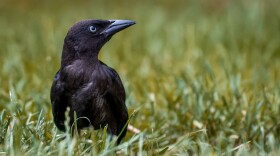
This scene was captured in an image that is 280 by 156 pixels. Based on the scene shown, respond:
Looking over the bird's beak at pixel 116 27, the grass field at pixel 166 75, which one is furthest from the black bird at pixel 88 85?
the grass field at pixel 166 75

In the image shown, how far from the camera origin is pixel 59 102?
15.5 ft

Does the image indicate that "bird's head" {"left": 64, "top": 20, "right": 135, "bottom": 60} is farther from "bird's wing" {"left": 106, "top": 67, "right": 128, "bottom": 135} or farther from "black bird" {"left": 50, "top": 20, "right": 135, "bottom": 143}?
"bird's wing" {"left": 106, "top": 67, "right": 128, "bottom": 135}

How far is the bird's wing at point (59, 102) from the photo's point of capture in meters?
4.70

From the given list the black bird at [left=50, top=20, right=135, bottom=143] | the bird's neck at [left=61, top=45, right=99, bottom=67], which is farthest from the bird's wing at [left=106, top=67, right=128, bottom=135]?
the bird's neck at [left=61, top=45, right=99, bottom=67]

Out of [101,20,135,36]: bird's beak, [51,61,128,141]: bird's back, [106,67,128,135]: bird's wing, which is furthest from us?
[101,20,135,36]: bird's beak

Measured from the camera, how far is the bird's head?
481cm

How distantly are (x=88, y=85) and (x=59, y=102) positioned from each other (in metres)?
0.23

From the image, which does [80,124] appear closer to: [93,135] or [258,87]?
[93,135]

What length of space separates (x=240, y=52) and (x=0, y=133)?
13.5 feet

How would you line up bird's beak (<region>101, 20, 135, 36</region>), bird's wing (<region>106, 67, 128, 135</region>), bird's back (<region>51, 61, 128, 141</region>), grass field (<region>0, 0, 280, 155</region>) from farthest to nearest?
bird's beak (<region>101, 20, 135, 36</region>)
bird's wing (<region>106, 67, 128, 135</region>)
bird's back (<region>51, 61, 128, 141</region>)
grass field (<region>0, 0, 280, 155</region>)

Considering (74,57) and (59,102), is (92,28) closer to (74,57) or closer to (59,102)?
(74,57)

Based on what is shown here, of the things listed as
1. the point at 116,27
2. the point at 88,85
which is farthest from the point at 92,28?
the point at 88,85

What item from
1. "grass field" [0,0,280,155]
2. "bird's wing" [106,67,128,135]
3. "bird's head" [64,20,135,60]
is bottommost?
"grass field" [0,0,280,155]

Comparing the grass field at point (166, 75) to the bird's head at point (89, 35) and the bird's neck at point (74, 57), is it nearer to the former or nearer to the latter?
the bird's neck at point (74, 57)
